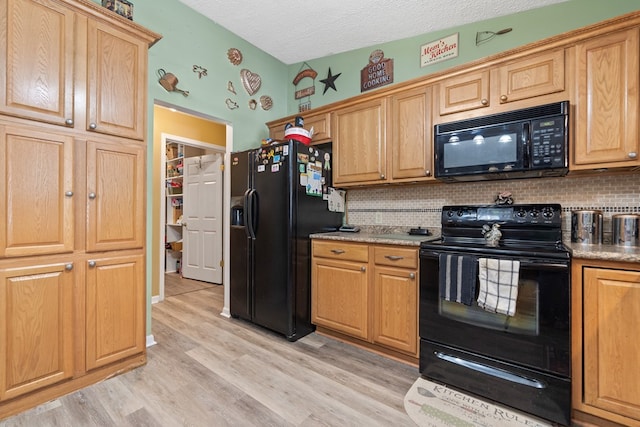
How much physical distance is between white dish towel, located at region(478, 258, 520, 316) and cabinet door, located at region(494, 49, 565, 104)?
115 cm

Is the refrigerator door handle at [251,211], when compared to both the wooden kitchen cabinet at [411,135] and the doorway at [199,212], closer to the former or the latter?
the wooden kitchen cabinet at [411,135]

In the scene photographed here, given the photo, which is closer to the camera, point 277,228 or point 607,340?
point 607,340

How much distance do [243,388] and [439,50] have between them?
3.14 meters

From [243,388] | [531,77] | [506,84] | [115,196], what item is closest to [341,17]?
[506,84]

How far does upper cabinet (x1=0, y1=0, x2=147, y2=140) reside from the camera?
1.48 metres

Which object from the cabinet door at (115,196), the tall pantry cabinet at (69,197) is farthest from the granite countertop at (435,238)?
the tall pantry cabinet at (69,197)

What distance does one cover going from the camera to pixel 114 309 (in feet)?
6.00

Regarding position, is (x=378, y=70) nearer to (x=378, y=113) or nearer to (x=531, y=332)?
(x=378, y=113)

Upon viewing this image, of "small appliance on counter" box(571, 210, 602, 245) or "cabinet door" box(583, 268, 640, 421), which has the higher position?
"small appliance on counter" box(571, 210, 602, 245)

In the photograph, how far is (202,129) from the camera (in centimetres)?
402

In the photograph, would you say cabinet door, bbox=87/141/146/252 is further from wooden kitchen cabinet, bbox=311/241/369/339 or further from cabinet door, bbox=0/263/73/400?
wooden kitchen cabinet, bbox=311/241/369/339

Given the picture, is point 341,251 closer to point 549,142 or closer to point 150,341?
point 549,142

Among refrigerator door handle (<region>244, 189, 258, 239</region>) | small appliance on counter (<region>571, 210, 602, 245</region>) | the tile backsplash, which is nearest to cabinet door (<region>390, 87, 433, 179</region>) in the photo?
the tile backsplash

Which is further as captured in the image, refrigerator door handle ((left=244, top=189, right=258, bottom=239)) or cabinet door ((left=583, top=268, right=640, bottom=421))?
refrigerator door handle ((left=244, top=189, right=258, bottom=239))
